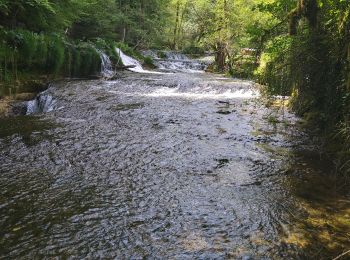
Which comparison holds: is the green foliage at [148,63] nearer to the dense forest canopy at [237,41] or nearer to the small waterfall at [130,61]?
the small waterfall at [130,61]

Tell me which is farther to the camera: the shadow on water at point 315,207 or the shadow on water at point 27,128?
the shadow on water at point 27,128

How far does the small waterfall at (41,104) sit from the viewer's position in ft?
32.6

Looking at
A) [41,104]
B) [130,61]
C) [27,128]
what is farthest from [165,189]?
[130,61]

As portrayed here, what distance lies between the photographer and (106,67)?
1681 centimetres

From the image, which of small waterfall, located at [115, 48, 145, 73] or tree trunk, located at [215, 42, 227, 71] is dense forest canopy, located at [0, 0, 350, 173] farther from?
small waterfall, located at [115, 48, 145, 73]

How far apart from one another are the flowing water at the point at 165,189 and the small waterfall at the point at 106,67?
24.3ft

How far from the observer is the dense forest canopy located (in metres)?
5.47

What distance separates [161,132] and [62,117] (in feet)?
8.84

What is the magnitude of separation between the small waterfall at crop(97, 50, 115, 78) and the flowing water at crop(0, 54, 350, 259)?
7.41m

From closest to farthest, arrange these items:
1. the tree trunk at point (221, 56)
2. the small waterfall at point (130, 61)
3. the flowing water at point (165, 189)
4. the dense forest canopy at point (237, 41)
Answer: the flowing water at point (165, 189) < the dense forest canopy at point (237, 41) < the small waterfall at point (130, 61) < the tree trunk at point (221, 56)

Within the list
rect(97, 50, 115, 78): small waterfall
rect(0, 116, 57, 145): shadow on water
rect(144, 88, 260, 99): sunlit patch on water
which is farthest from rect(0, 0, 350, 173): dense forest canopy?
rect(0, 116, 57, 145): shadow on water

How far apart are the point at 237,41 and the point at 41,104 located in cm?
1503

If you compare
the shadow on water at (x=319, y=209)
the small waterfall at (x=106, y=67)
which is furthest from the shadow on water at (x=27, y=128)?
the small waterfall at (x=106, y=67)

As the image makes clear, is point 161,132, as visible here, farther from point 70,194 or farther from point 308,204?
point 308,204
